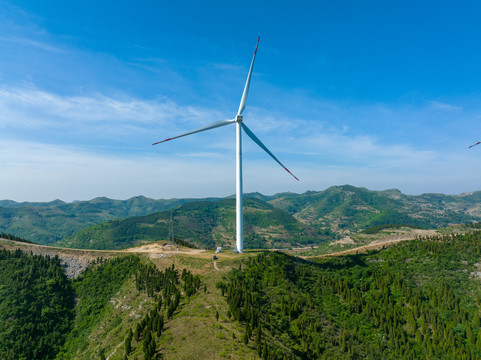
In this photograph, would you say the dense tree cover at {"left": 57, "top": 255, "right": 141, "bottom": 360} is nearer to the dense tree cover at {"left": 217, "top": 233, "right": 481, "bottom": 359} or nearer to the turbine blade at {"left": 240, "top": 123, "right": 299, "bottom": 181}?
the dense tree cover at {"left": 217, "top": 233, "right": 481, "bottom": 359}

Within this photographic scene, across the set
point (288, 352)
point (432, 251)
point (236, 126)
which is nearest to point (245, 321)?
point (288, 352)

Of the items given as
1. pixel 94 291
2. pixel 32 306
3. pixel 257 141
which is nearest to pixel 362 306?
pixel 257 141

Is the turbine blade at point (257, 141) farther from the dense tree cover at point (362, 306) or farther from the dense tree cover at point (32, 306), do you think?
the dense tree cover at point (32, 306)

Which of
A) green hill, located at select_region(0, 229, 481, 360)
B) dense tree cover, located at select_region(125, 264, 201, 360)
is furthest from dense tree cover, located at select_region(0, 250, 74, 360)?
dense tree cover, located at select_region(125, 264, 201, 360)

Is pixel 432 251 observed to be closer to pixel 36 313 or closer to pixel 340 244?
pixel 340 244

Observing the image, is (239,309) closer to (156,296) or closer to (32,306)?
(156,296)

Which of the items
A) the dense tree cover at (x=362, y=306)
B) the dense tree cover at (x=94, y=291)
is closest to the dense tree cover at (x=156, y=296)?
the dense tree cover at (x=94, y=291)
